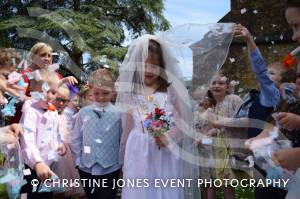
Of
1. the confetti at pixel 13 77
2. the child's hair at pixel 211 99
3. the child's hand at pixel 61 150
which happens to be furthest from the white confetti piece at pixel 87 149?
the child's hair at pixel 211 99

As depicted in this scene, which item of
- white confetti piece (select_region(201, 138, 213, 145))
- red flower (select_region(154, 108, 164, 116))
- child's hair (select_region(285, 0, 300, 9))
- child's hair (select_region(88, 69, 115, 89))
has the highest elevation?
child's hair (select_region(285, 0, 300, 9))

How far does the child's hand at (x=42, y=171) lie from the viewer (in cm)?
293

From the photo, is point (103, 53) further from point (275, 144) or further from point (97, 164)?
point (275, 144)

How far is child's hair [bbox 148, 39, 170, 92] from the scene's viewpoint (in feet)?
10.2

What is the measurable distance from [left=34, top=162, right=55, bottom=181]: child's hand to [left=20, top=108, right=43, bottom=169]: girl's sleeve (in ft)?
0.18

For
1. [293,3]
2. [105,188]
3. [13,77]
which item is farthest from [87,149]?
[293,3]

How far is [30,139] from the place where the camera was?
3.17 m

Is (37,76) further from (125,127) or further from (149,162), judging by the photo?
(149,162)

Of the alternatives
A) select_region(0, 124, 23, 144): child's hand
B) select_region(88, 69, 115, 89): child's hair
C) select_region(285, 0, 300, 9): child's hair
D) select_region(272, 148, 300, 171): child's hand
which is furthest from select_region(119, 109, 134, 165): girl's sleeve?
select_region(272, 148, 300, 171): child's hand

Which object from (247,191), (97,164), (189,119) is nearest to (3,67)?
(97,164)

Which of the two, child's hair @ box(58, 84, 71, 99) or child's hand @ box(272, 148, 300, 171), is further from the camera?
child's hair @ box(58, 84, 71, 99)

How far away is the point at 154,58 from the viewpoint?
10.2 ft

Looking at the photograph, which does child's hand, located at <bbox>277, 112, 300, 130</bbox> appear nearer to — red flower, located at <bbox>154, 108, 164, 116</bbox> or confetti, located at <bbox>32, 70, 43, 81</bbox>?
red flower, located at <bbox>154, 108, 164, 116</bbox>

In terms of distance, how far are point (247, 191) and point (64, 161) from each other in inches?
110
